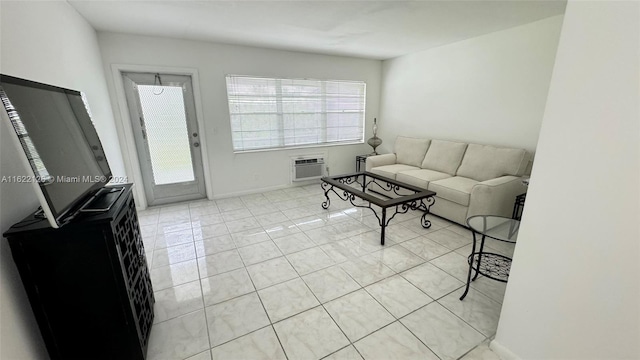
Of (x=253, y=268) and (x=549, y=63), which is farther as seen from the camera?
(x=549, y=63)

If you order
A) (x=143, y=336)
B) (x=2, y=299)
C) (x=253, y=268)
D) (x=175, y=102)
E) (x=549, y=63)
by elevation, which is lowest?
(x=253, y=268)

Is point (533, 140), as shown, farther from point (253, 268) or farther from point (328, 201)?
point (253, 268)

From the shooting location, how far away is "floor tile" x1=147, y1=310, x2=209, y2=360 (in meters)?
1.48

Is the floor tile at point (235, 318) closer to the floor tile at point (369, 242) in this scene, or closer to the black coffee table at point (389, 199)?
the floor tile at point (369, 242)

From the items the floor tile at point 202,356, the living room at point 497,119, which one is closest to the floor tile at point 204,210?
the living room at point 497,119

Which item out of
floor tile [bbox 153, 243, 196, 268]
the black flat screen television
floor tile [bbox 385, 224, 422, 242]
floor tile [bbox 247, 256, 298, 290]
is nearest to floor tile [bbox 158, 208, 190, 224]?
floor tile [bbox 153, 243, 196, 268]

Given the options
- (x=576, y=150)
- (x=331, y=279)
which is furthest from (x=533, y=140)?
(x=331, y=279)

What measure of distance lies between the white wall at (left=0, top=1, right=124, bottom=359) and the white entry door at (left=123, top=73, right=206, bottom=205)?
2.25ft

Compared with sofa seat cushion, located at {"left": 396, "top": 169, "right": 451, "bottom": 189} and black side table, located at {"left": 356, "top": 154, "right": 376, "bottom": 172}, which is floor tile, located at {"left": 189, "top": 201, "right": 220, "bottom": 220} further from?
black side table, located at {"left": 356, "top": 154, "right": 376, "bottom": 172}

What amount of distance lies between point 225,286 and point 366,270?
3.86 feet

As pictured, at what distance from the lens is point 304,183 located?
479 centimetres

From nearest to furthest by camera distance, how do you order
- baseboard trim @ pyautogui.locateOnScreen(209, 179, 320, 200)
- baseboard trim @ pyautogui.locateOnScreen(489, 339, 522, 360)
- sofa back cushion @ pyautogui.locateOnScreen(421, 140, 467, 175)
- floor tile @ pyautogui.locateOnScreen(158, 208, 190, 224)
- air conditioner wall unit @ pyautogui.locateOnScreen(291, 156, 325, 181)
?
baseboard trim @ pyautogui.locateOnScreen(489, 339, 522, 360) < floor tile @ pyautogui.locateOnScreen(158, 208, 190, 224) < sofa back cushion @ pyautogui.locateOnScreen(421, 140, 467, 175) < baseboard trim @ pyautogui.locateOnScreen(209, 179, 320, 200) < air conditioner wall unit @ pyautogui.locateOnScreen(291, 156, 325, 181)

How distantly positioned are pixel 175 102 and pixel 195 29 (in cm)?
109

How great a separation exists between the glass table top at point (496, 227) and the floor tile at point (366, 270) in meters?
0.77
